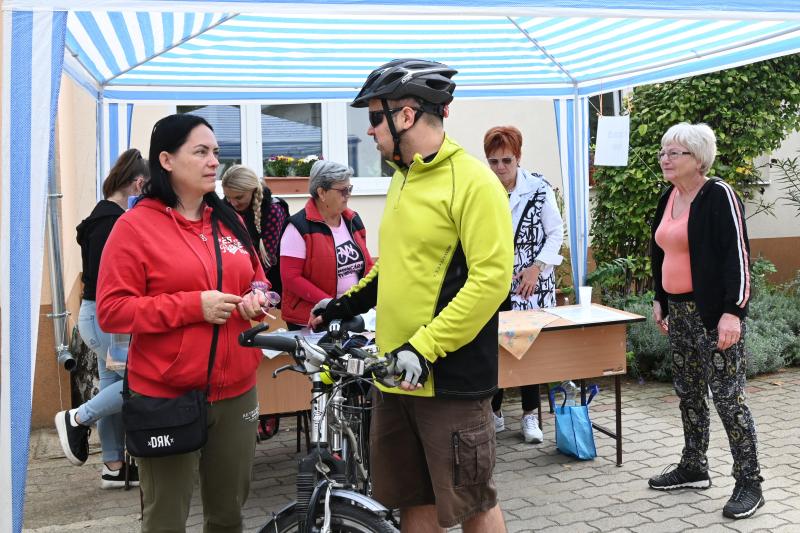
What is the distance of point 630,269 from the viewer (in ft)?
28.4

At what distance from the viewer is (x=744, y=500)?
174 inches

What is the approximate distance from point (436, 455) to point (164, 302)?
3.26 feet

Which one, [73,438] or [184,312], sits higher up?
[184,312]

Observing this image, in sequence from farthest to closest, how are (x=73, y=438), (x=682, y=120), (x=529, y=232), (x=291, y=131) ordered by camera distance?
(x=291, y=131), (x=682, y=120), (x=529, y=232), (x=73, y=438)

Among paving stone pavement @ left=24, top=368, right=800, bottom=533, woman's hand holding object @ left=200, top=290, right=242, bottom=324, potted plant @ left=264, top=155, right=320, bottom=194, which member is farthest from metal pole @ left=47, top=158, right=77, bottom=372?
woman's hand holding object @ left=200, top=290, right=242, bottom=324

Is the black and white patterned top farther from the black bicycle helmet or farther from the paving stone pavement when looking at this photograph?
the black bicycle helmet

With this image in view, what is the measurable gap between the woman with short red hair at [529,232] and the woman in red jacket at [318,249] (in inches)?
45.9

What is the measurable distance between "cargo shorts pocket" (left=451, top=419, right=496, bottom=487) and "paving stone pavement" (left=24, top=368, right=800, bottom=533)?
5.71ft

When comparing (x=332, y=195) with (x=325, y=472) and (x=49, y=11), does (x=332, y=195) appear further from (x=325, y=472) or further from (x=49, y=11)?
(x=325, y=472)

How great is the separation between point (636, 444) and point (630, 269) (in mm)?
3157

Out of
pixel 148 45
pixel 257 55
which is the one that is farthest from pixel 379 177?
pixel 148 45

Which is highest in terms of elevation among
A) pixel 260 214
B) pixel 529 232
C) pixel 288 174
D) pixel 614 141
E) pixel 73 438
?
pixel 288 174

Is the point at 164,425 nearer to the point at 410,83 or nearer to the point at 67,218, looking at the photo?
the point at 410,83

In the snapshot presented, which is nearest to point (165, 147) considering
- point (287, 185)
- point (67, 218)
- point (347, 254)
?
point (347, 254)
